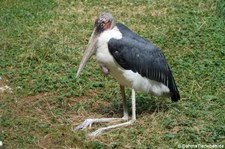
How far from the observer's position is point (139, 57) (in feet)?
15.5

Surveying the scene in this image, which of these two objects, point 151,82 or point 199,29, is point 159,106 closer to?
point 151,82

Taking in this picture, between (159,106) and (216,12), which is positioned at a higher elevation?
(216,12)

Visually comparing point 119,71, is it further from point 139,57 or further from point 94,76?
point 94,76

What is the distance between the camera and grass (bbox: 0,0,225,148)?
4.59 metres

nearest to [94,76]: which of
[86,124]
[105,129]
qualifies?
[86,124]

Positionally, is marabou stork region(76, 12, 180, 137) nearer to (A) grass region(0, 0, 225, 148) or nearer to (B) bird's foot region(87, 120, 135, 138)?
(B) bird's foot region(87, 120, 135, 138)

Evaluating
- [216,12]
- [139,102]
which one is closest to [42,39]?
[139,102]

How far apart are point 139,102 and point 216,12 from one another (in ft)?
10.2

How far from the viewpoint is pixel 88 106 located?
5258 millimetres

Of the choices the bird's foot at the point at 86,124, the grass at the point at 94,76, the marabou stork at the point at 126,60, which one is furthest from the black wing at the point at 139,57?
the bird's foot at the point at 86,124

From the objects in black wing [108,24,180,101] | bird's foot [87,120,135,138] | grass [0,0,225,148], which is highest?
black wing [108,24,180,101]

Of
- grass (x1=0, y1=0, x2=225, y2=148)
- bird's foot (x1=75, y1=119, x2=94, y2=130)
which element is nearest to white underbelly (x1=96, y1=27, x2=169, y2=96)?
grass (x1=0, y1=0, x2=225, y2=148)

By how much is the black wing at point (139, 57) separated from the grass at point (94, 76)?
40cm

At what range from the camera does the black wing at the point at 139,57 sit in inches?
180
